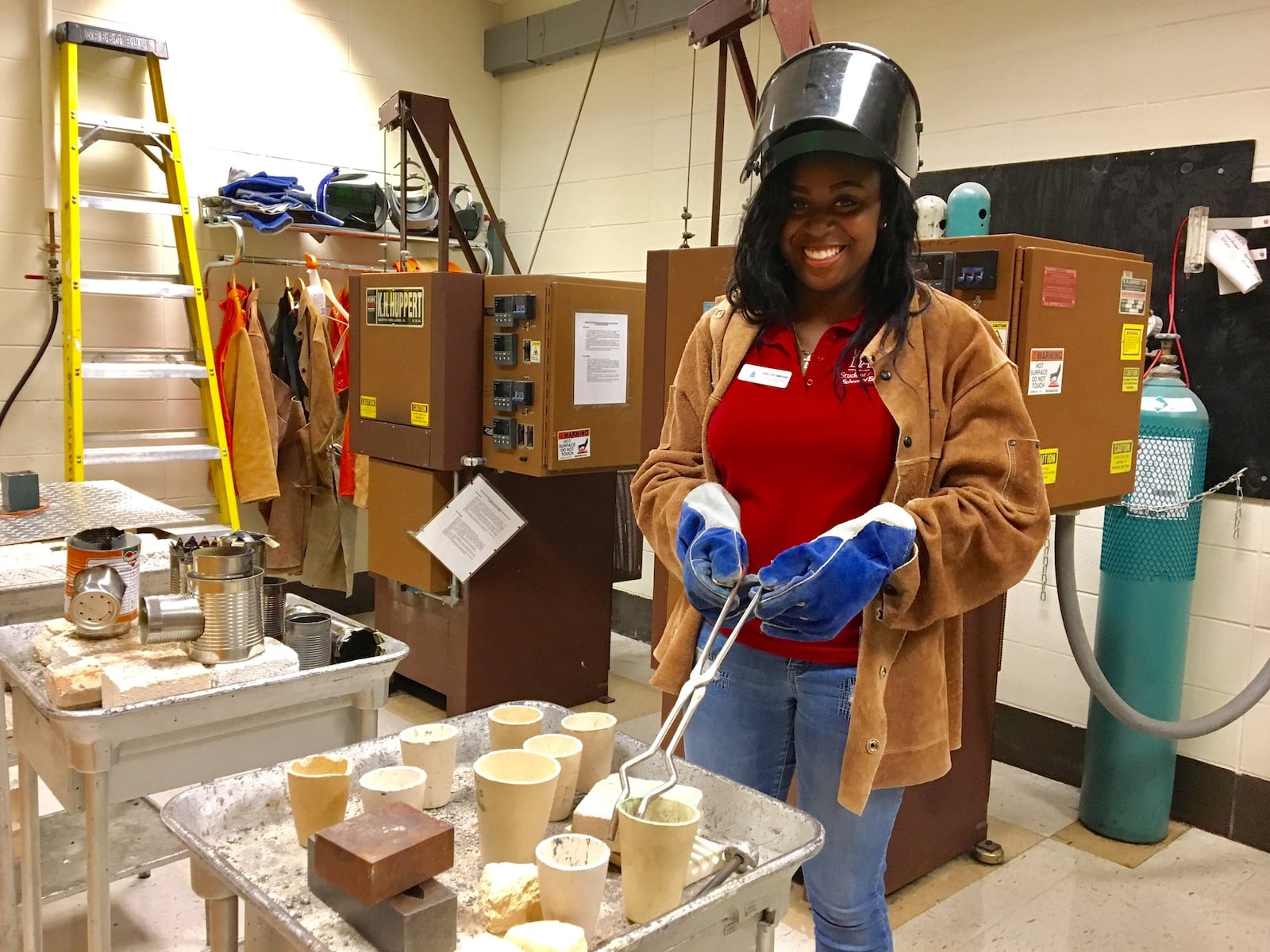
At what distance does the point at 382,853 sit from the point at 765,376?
83 cm

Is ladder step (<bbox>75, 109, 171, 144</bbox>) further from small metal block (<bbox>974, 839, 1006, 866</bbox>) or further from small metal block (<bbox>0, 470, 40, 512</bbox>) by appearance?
small metal block (<bbox>974, 839, 1006, 866</bbox>)

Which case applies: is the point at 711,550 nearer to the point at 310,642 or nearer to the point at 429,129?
the point at 310,642

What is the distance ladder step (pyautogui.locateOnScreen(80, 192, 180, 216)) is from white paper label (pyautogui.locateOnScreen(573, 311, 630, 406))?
65.1 inches

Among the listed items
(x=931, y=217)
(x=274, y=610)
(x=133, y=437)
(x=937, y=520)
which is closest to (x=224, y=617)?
(x=274, y=610)

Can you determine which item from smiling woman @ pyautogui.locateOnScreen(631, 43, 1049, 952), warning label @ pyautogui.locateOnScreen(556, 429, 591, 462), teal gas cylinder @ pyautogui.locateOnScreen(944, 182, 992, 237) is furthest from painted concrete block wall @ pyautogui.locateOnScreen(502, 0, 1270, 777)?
smiling woman @ pyautogui.locateOnScreen(631, 43, 1049, 952)

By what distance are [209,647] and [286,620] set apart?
0.22 meters

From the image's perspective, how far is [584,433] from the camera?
301cm

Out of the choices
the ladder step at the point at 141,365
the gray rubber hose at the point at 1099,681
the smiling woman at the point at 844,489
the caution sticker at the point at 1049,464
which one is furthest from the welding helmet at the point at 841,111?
the ladder step at the point at 141,365

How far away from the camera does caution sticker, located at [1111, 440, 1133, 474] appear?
92.0 inches

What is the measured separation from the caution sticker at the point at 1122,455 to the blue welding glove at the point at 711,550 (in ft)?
4.43

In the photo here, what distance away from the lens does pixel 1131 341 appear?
91.6 inches

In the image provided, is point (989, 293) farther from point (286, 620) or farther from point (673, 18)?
point (673, 18)

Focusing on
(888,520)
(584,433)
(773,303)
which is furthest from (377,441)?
(888,520)

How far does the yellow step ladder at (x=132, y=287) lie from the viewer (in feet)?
11.1
